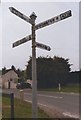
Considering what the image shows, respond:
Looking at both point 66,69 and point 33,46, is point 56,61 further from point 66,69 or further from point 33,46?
point 33,46

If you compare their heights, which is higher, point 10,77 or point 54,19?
point 54,19

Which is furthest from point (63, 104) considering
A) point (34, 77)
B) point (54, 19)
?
point (34, 77)

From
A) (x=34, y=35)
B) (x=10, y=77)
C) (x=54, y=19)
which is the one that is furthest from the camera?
(x=10, y=77)

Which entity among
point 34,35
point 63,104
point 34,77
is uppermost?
point 34,35

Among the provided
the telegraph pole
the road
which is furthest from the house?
the telegraph pole

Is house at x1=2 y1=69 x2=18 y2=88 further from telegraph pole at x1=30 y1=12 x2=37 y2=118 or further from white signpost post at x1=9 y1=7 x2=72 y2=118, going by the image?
telegraph pole at x1=30 y1=12 x2=37 y2=118

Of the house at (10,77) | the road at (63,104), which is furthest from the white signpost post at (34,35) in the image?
the house at (10,77)

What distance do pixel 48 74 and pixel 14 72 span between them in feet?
118

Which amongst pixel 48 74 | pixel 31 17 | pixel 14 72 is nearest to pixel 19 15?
pixel 31 17

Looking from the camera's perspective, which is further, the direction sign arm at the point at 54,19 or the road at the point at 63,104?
the road at the point at 63,104

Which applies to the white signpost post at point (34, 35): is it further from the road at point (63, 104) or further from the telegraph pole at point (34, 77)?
the road at point (63, 104)

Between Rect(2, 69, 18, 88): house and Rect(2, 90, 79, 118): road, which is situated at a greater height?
Rect(2, 69, 18, 88): house

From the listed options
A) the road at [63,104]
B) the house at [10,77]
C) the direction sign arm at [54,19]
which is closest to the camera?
the direction sign arm at [54,19]

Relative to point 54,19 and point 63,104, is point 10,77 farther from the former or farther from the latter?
point 54,19
